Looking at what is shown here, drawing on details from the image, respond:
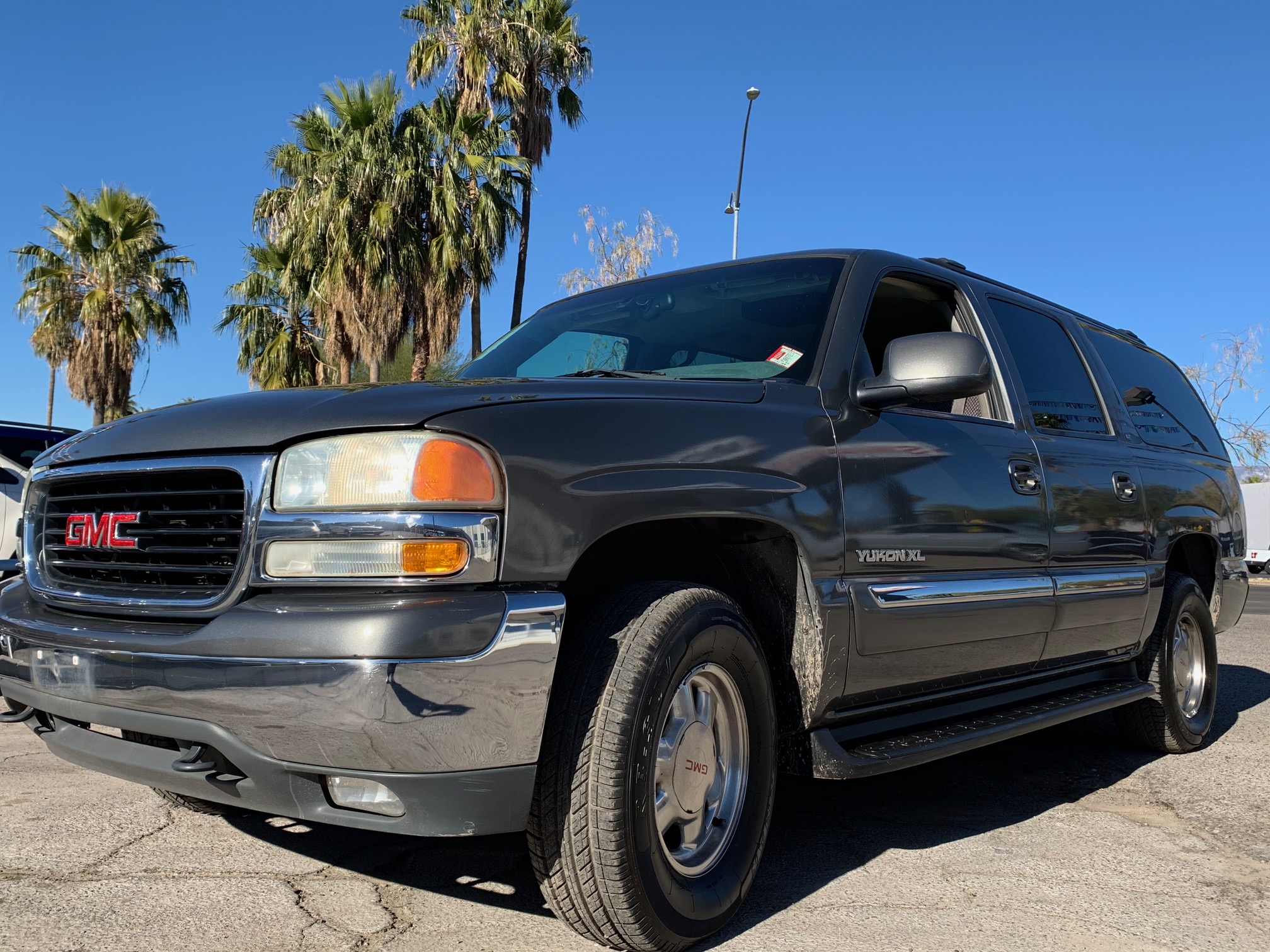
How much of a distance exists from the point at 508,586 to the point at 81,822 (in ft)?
6.64

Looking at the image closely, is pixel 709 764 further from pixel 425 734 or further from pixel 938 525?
pixel 938 525

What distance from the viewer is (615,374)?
3115mm

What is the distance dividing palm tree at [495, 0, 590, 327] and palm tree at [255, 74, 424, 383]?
7.80 feet

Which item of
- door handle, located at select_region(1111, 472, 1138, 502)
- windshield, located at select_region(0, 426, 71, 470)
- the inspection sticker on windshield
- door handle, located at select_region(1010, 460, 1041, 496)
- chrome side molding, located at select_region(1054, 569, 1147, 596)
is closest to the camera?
the inspection sticker on windshield

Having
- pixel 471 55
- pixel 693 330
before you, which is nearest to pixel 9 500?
pixel 693 330

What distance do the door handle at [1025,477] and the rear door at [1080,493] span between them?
8cm

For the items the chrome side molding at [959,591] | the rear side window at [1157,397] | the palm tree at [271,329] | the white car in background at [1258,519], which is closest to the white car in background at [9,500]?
the chrome side molding at [959,591]

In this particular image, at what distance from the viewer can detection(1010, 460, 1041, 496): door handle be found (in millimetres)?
3592

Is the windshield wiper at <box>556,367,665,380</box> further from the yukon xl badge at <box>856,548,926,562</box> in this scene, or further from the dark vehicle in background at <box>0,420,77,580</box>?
the dark vehicle in background at <box>0,420,77,580</box>

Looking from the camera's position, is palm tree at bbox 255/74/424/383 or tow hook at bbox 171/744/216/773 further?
palm tree at bbox 255/74/424/383

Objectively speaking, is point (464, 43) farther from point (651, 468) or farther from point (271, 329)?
point (651, 468)

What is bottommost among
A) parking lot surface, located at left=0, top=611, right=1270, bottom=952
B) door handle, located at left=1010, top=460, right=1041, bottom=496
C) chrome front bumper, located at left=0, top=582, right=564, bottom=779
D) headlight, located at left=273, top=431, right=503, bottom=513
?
parking lot surface, located at left=0, top=611, right=1270, bottom=952

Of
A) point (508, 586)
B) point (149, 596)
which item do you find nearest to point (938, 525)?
point (508, 586)

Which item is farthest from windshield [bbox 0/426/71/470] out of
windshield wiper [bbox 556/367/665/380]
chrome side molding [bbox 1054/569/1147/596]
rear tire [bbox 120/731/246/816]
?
chrome side molding [bbox 1054/569/1147/596]
